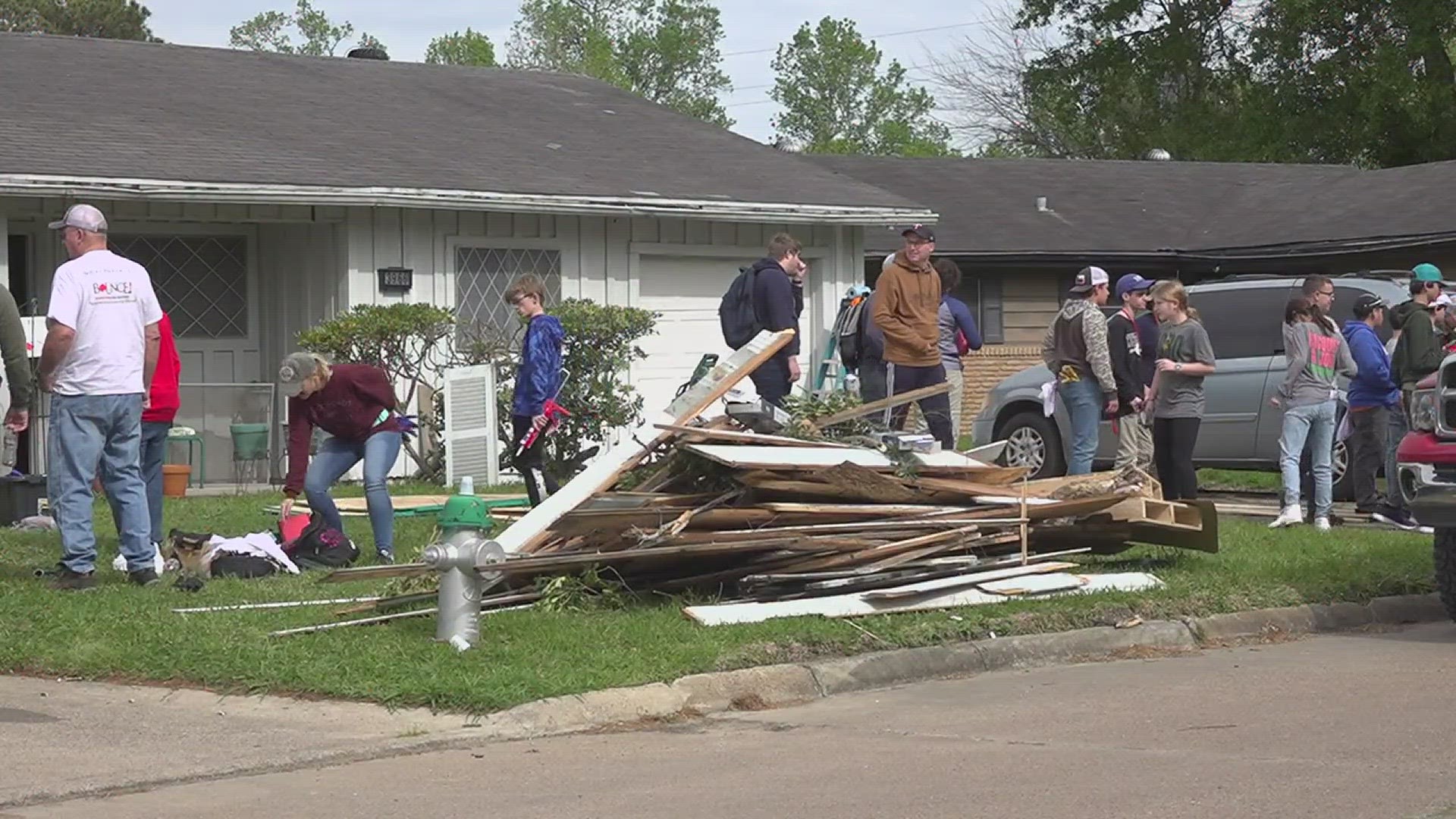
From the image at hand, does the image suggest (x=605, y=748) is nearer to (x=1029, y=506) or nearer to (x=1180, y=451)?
(x=1029, y=506)

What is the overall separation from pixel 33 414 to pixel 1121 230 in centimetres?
1495

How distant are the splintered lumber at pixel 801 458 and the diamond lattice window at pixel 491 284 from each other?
28.5ft

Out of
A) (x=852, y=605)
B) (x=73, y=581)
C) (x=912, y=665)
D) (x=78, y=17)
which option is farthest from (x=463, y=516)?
(x=78, y=17)

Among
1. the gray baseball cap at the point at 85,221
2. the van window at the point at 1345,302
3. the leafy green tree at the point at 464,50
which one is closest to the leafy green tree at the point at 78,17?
the leafy green tree at the point at 464,50

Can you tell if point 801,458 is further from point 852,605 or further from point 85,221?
point 85,221

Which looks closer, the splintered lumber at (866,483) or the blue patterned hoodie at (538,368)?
the splintered lumber at (866,483)

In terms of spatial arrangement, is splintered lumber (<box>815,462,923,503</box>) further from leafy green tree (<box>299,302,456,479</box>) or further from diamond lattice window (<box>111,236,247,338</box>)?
diamond lattice window (<box>111,236,247,338</box>)

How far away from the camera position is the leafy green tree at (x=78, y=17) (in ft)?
191

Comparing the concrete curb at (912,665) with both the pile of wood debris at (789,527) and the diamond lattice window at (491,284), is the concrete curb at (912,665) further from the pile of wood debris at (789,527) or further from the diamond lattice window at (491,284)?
the diamond lattice window at (491,284)

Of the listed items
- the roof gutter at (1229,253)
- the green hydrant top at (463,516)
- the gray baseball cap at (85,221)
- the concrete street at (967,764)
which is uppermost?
the roof gutter at (1229,253)

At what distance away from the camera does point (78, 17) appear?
196 feet

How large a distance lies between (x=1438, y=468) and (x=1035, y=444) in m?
8.42

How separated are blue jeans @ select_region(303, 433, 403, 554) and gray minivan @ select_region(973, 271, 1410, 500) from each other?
7.24 m

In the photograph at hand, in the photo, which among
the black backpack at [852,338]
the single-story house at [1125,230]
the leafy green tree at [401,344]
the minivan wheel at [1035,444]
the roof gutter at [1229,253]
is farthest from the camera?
the single-story house at [1125,230]
